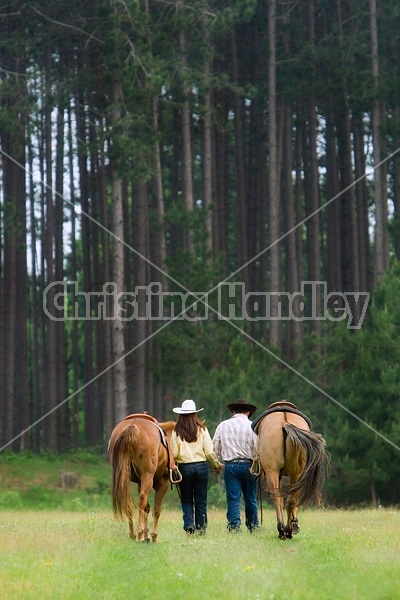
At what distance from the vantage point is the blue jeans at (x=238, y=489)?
48.4 feet

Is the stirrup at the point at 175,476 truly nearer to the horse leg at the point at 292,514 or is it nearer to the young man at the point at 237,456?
the young man at the point at 237,456

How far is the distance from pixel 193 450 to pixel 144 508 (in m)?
1.08

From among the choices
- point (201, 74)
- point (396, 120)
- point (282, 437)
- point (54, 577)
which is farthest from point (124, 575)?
point (396, 120)

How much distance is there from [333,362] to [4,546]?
15.7 metres

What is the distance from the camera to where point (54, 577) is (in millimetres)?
10516

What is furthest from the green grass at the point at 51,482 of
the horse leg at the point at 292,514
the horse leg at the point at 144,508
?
the horse leg at the point at 292,514

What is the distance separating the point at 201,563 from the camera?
1095 cm

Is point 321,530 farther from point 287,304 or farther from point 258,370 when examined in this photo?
point 287,304

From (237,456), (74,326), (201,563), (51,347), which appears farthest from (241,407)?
(74,326)

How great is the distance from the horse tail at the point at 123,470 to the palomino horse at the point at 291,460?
1.72 metres

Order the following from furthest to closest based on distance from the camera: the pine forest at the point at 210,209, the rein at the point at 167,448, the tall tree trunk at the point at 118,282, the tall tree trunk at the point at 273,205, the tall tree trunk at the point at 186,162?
the tall tree trunk at the point at 273,205 → the tall tree trunk at the point at 186,162 → the tall tree trunk at the point at 118,282 → the pine forest at the point at 210,209 → the rein at the point at 167,448

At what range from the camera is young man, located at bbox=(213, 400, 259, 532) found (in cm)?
1470

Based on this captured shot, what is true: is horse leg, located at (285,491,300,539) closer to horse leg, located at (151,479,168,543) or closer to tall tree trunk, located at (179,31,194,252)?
horse leg, located at (151,479,168,543)

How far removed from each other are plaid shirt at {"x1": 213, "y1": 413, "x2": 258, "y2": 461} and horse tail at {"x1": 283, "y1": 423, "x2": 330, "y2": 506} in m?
1.04
